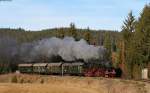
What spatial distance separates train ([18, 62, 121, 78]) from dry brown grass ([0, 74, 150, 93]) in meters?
4.26

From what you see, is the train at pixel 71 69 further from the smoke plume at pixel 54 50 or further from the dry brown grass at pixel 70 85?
the dry brown grass at pixel 70 85

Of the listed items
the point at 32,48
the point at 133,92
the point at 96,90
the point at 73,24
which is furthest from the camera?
the point at 73,24

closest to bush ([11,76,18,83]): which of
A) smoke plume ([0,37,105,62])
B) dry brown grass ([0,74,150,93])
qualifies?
dry brown grass ([0,74,150,93])

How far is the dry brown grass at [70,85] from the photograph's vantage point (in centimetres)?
4881

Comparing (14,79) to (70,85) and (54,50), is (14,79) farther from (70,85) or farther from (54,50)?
(70,85)

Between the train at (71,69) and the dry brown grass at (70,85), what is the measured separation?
168 inches

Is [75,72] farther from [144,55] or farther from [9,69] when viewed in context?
[9,69]

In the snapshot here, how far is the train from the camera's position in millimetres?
66312

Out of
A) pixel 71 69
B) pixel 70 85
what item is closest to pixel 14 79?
pixel 71 69

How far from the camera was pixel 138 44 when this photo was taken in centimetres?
7956

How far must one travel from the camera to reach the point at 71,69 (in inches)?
2842

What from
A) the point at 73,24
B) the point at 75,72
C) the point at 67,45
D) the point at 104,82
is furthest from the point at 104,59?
the point at 73,24

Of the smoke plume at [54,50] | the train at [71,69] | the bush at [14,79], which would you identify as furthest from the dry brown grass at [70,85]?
the smoke plume at [54,50]

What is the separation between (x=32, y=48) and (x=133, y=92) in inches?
1922
